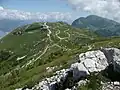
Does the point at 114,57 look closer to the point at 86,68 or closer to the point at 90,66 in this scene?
the point at 90,66

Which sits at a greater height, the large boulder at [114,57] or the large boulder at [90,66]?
the large boulder at [114,57]

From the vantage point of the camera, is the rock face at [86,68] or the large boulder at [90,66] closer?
the large boulder at [90,66]

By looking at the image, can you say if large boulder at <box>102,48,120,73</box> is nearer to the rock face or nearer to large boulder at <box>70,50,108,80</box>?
the rock face

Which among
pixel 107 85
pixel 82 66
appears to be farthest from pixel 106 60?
pixel 107 85

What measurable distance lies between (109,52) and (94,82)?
32.8ft

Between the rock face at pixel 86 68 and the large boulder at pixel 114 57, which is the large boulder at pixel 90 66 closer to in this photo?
the rock face at pixel 86 68

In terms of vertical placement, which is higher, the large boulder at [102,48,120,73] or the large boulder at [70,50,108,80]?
the large boulder at [102,48,120,73]

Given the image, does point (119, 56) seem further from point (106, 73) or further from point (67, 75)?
point (67, 75)

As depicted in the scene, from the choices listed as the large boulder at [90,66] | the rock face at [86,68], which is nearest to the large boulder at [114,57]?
the rock face at [86,68]

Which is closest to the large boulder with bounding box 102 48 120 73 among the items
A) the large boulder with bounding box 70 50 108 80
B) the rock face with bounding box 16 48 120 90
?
the rock face with bounding box 16 48 120 90

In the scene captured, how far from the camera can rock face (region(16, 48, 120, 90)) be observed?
48.4 meters

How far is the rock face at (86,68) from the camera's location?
159 feet

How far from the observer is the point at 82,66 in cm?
4928

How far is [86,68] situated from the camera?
48.5 meters
